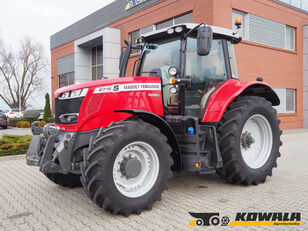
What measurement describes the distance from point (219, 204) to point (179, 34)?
2647 millimetres

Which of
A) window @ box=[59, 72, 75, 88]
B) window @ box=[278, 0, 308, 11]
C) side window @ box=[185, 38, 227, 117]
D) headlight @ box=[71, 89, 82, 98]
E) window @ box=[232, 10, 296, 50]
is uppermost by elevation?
window @ box=[278, 0, 308, 11]

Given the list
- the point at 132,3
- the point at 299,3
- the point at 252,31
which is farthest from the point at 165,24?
the point at 299,3

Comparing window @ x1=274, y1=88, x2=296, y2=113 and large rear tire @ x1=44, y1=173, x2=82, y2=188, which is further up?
window @ x1=274, y1=88, x2=296, y2=113

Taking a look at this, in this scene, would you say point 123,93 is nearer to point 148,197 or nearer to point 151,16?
point 148,197

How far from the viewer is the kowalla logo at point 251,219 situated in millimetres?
3441

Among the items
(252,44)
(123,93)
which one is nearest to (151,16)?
(252,44)

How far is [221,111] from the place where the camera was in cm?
454

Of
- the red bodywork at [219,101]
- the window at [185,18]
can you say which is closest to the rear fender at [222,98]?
the red bodywork at [219,101]

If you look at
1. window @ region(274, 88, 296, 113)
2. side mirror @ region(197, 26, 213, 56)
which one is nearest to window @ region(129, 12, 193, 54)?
window @ region(274, 88, 296, 113)

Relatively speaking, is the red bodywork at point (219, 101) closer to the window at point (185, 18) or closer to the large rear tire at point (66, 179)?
the large rear tire at point (66, 179)

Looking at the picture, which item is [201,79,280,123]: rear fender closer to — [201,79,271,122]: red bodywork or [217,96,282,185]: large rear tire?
[201,79,271,122]: red bodywork

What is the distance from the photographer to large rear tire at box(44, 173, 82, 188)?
4.81 m

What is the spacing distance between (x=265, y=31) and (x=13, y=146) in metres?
12.8

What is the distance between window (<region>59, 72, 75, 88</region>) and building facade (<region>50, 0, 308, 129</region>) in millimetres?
3668
